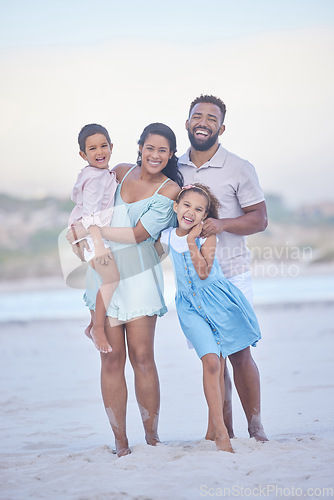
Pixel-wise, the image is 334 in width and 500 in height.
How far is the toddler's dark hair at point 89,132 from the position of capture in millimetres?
3629

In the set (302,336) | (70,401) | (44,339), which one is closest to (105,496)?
(70,401)

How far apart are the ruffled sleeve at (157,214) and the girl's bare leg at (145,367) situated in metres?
0.50

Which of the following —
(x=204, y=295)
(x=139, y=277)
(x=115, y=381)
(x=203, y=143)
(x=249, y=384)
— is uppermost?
(x=203, y=143)

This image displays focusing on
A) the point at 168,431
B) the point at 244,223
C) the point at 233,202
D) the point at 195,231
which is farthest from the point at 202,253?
the point at 168,431

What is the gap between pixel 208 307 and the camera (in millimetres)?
3508

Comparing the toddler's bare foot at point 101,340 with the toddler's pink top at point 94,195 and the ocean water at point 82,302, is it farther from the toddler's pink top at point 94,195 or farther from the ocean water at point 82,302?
the ocean water at point 82,302

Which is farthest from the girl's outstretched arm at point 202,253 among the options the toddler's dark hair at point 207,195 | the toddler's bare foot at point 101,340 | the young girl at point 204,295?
the toddler's bare foot at point 101,340

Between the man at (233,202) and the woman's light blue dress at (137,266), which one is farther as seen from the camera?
the man at (233,202)

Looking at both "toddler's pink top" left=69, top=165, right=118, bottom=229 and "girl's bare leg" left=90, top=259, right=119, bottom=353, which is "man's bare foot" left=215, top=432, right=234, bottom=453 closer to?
"girl's bare leg" left=90, top=259, right=119, bottom=353

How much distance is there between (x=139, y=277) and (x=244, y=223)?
67cm

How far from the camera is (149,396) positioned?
11.9 feet

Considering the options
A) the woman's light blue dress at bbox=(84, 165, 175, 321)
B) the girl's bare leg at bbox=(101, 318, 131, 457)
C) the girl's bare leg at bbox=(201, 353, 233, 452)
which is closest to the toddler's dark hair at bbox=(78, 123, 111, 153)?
the woman's light blue dress at bbox=(84, 165, 175, 321)

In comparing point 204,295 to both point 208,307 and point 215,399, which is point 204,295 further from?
point 215,399

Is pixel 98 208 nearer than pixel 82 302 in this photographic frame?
Yes
